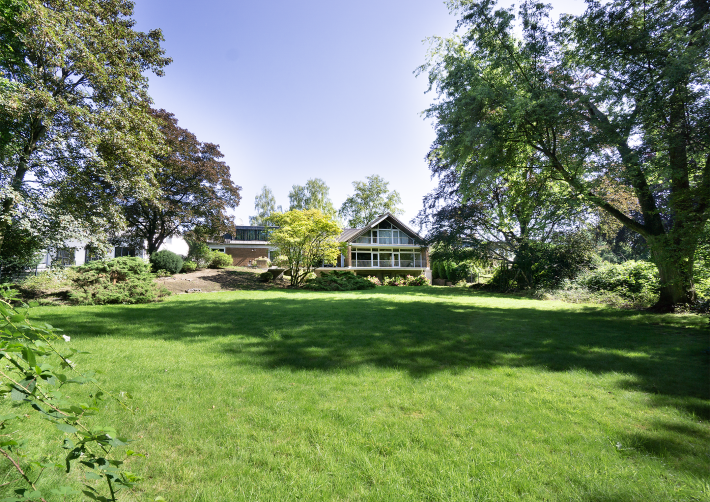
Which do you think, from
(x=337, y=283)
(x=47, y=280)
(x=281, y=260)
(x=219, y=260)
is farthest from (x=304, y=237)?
(x=47, y=280)

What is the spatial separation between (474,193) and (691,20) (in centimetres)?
653

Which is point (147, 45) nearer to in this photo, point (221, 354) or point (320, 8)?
point (320, 8)

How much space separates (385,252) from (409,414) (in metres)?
30.7

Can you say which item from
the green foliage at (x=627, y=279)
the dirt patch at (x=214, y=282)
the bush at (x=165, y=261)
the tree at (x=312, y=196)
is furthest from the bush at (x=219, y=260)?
the green foliage at (x=627, y=279)

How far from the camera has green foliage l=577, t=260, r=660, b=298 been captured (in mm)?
11569

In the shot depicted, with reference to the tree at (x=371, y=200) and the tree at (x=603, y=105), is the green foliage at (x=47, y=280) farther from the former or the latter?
the tree at (x=371, y=200)

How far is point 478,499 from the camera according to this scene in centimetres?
206

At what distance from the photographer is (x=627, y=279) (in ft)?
42.0

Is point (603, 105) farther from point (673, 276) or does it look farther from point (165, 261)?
point (165, 261)

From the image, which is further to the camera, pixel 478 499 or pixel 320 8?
pixel 320 8

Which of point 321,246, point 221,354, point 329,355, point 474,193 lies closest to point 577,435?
point 329,355

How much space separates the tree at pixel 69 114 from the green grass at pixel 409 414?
17.4 feet

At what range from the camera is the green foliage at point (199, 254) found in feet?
87.5

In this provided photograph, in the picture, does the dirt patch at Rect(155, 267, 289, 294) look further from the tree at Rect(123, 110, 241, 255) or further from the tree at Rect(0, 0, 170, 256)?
the tree at Rect(0, 0, 170, 256)
